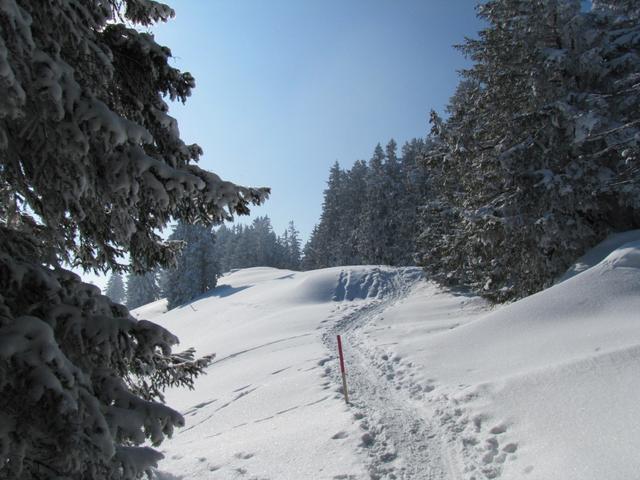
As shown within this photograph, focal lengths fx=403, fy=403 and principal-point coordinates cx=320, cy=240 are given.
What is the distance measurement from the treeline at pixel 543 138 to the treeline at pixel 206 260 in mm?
34316

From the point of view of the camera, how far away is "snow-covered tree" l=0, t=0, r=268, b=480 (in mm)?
2320

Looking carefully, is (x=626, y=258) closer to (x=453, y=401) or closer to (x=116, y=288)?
(x=453, y=401)

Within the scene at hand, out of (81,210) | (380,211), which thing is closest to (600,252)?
(81,210)

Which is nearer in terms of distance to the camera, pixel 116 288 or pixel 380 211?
pixel 380 211

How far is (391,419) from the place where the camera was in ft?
23.8

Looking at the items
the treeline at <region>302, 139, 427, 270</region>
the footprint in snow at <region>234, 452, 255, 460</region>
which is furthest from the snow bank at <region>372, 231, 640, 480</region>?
the treeline at <region>302, 139, 427, 270</region>

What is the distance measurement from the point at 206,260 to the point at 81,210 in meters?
48.8

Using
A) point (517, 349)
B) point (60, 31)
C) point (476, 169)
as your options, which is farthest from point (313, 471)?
point (476, 169)

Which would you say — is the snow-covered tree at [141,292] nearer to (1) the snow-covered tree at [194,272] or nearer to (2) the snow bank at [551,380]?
(1) the snow-covered tree at [194,272]

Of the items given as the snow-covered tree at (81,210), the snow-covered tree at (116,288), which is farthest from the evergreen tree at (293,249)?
the snow-covered tree at (81,210)

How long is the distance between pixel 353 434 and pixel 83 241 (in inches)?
197

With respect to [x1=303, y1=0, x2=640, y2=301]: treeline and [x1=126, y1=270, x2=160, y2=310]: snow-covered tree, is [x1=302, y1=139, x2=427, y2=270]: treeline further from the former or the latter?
[x1=126, y1=270, x2=160, y2=310]: snow-covered tree

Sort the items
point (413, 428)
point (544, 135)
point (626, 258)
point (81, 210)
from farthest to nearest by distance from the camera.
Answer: point (544, 135), point (626, 258), point (413, 428), point (81, 210)

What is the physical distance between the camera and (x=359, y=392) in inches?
354
